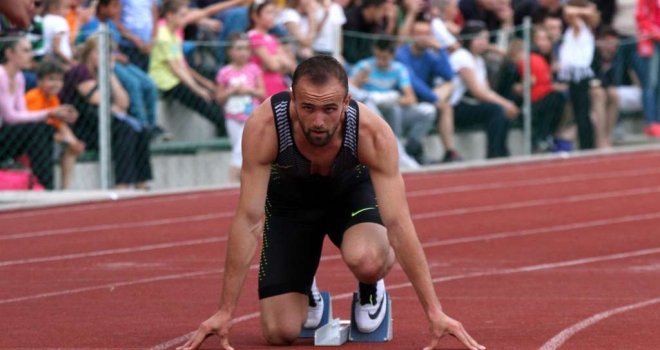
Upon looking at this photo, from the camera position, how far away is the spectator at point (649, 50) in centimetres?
1978

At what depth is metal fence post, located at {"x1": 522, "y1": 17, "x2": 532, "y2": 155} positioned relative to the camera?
18.7 meters

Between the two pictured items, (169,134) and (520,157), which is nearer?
(169,134)

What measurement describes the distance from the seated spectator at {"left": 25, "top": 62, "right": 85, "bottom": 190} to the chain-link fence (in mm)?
12

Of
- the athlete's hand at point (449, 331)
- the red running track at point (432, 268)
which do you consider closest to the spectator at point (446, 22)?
the red running track at point (432, 268)

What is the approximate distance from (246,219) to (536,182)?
373 inches

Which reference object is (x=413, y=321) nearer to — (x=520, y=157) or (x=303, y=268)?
(x=303, y=268)

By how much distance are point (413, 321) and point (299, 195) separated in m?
0.96

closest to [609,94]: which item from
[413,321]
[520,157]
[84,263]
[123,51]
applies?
[520,157]

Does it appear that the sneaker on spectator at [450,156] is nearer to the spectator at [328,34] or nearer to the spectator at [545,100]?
the spectator at [545,100]

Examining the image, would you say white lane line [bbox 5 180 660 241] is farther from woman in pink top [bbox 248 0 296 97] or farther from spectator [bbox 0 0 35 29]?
spectator [bbox 0 0 35 29]

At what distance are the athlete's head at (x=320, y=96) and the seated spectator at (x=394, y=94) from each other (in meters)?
9.47

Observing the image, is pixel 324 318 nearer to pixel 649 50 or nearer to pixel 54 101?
pixel 54 101

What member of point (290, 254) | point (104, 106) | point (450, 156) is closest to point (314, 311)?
point (290, 254)

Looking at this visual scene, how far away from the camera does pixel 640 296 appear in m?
8.73
